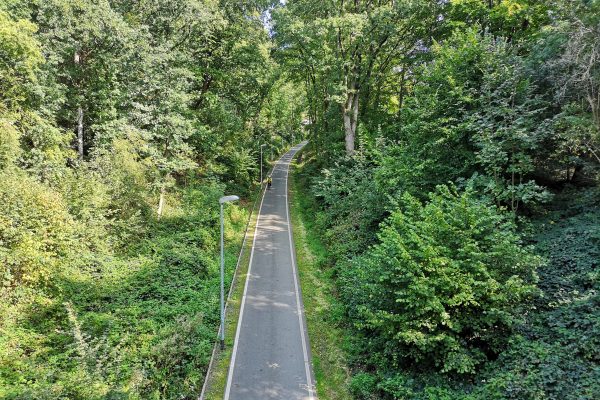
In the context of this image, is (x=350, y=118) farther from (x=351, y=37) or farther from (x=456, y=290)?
(x=456, y=290)

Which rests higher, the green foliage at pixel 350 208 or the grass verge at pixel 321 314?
the green foliage at pixel 350 208

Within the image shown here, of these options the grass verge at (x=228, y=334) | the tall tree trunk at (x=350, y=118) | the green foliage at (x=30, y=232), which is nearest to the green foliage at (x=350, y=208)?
the tall tree trunk at (x=350, y=118)

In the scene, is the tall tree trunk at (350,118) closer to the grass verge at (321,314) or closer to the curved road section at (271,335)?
the grass verge at (321,314)

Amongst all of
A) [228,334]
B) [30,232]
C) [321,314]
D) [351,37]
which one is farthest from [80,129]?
[351,37]

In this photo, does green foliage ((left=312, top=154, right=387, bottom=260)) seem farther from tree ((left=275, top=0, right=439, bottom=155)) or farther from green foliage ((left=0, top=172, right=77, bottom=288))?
green foliage ((left=0, top=172, right=77, bottom=288))

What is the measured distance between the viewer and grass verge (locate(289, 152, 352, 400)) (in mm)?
12578

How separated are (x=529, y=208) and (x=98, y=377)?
1442cm

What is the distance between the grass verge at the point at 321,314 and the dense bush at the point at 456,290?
2.25 meters

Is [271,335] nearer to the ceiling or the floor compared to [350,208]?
nearer to the floor

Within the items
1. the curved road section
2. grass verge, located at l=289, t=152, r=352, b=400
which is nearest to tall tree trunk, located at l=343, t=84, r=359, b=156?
grass verge, located at l=289, t=152, r=352, b=400

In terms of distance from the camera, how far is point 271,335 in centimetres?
1512

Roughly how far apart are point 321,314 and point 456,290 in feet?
24.5

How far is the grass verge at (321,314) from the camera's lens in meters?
12.6

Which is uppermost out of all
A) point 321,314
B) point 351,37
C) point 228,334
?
point 351,37
